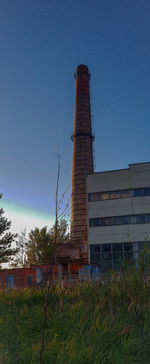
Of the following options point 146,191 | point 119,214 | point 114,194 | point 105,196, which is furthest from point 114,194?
point 146,191

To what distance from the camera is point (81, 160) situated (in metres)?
49.2

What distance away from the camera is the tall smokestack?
4709cm

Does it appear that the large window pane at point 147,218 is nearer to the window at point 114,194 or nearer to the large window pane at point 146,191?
the large window pane at point 146,191

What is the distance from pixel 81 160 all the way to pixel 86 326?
4287 centimetres

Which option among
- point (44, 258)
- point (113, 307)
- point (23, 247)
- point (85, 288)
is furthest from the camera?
point (23, 247)

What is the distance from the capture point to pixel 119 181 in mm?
37500

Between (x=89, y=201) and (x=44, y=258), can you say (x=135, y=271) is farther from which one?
(x=44, y=258)

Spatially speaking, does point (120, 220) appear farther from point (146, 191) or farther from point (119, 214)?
point (146, 191)

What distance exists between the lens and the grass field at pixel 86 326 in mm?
5648

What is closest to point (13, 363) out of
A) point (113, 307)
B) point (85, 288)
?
point (113, 307)

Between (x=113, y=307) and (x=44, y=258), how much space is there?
45095mm

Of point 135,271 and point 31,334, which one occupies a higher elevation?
point 135,271

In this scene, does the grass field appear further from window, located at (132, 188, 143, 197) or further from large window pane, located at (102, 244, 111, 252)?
window, located at (132, 188, 143, 197)

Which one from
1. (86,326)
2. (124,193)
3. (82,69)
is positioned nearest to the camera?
(86,326)
